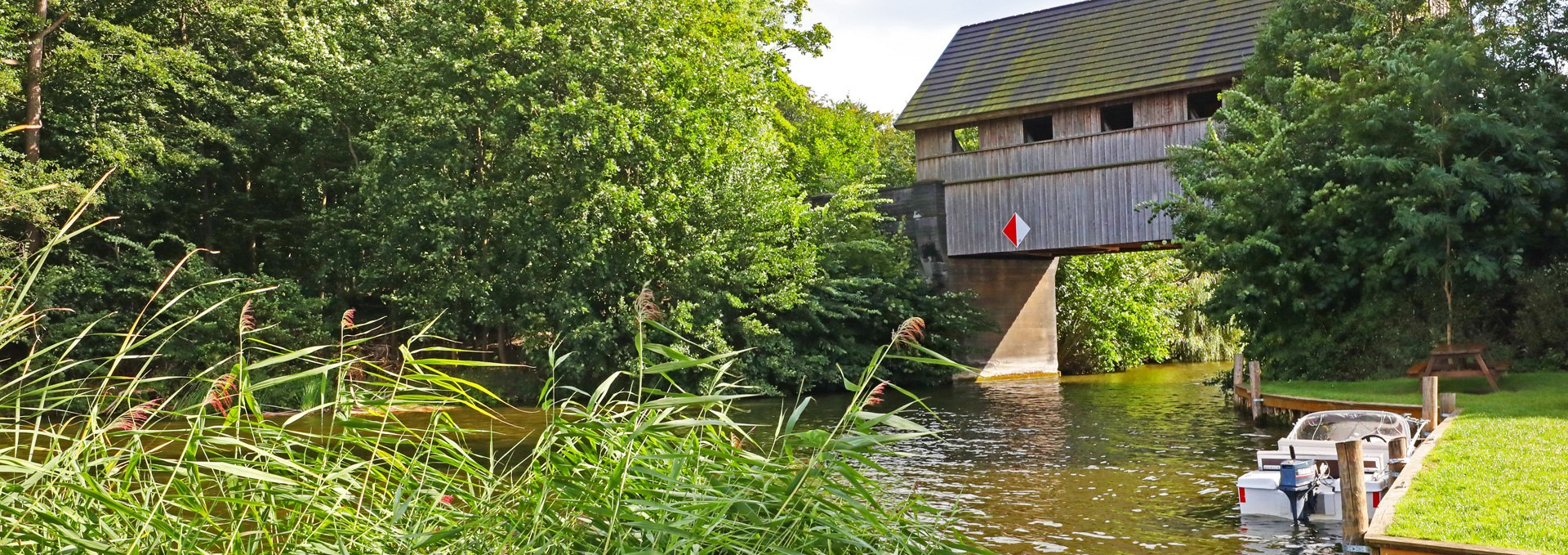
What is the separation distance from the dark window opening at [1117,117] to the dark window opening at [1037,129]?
52.7 inches

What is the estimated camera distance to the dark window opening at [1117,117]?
88.8 feet

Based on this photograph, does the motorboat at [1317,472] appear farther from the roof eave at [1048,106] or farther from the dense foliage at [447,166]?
the roof eave at [1048,106]

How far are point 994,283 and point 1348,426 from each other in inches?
668

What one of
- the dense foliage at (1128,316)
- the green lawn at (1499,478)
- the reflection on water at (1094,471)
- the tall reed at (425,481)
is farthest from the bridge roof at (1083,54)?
the tall reed at (425,481)

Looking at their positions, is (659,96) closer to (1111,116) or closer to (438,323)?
(438,323)

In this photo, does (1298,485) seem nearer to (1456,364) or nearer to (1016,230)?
(1456,364)

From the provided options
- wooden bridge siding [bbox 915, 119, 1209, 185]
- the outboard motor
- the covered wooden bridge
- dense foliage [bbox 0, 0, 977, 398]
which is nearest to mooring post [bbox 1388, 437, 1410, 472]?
the outboard motor

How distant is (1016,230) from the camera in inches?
1093

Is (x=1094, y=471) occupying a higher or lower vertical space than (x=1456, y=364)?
lower

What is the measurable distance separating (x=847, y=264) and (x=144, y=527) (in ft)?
83.6

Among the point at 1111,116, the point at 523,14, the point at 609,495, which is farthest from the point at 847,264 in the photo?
the point at 609,495

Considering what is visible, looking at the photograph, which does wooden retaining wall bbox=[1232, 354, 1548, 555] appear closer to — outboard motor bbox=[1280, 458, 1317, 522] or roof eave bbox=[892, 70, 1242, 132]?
outboard motor bbox=[1280, 458, 1317, 522]

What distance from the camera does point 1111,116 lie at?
90.2 feet

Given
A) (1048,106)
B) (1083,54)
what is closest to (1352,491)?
(1048,106)
